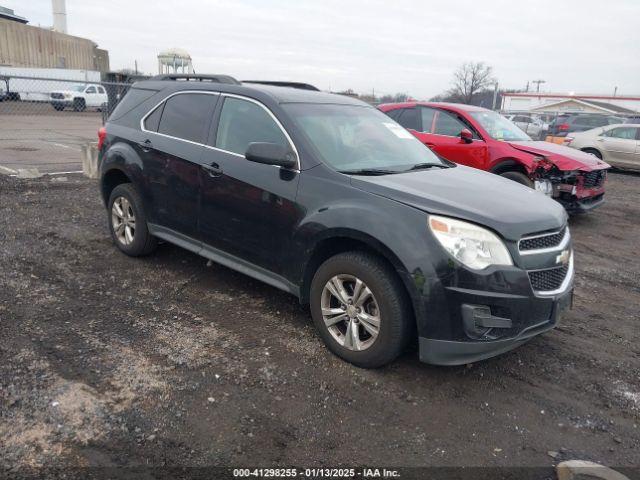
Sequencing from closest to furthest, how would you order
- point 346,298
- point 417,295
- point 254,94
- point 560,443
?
point 560,443
point 417,295
point 346,298
point 254,94

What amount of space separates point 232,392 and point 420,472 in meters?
1.22

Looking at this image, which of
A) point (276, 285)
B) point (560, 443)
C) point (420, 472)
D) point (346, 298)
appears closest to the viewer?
point (420, 472)

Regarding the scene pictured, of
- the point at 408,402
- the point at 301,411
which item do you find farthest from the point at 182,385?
the point at 408,402

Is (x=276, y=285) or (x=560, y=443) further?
(x=276, y=285)

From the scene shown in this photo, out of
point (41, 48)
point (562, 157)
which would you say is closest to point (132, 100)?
point (562, 157)

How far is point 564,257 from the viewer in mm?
3527

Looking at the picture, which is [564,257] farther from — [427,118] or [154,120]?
[427,118]

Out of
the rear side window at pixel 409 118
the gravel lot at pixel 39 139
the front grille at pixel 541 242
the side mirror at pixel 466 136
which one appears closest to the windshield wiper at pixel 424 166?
A: the front grille at pixel 541 242

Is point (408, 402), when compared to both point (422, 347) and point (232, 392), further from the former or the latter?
point (232, 392)

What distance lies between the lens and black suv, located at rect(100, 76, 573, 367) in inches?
121

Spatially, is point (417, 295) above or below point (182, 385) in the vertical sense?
above

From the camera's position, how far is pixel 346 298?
137 inches

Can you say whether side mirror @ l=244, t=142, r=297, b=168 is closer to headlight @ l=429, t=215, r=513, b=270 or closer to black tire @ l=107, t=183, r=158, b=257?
headlight @ l=429, t=215, r=513, b=270

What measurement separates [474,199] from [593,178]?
220 inches
